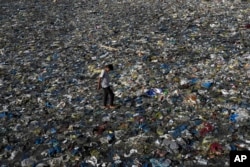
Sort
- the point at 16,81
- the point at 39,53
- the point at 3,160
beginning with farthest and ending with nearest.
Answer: the point at 39,53
the point at 16,81
the point at 3,160

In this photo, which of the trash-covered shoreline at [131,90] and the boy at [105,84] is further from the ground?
the boy at [105,84]

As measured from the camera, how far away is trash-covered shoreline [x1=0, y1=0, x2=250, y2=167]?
6.10 metres

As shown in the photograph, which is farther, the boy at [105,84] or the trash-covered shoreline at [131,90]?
the boy at [105,84]

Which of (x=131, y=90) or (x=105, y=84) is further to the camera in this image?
(x=131, y=90)

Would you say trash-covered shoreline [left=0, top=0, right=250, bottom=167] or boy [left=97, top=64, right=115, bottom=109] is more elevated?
boy [left=97, top=64, right=115, bottom=109]

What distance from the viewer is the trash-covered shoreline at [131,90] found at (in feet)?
20.0

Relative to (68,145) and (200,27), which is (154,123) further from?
(200,27)

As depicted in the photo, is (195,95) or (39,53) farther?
(39,53)

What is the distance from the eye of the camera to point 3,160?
612 centimetres

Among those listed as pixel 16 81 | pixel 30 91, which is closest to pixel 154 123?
pixel 30 91

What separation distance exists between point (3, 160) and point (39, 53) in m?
6.54

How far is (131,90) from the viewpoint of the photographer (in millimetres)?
8500

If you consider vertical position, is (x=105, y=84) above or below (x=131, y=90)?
above

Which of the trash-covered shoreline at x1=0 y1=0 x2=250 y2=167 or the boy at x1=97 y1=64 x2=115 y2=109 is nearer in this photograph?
the trash-covered shoreline at x1=0 y1=0 x2=250 y2=167
